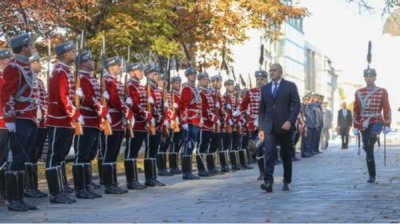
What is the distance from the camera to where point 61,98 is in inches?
509

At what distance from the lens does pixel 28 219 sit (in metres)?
→ 11.1

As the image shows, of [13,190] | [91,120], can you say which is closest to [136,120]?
[91,120]

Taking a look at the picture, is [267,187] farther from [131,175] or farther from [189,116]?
[189,116]

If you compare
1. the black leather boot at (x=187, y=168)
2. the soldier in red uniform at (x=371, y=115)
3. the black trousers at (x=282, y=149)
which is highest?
the soldier in red uniform at (x=371, y=115)

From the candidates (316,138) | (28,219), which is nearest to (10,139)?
(28,219)

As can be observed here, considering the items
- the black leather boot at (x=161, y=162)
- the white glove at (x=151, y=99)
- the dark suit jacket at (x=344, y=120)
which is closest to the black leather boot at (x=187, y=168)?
the black leather boot at (x=161, y=162)

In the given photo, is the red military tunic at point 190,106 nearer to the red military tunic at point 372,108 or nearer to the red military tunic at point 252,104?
the red military tunic at point 252,104

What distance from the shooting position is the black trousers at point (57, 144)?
42.5 ft

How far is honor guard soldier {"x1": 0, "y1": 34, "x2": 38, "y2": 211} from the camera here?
11.9 metres

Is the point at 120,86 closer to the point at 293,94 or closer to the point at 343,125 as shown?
the point at 293,94

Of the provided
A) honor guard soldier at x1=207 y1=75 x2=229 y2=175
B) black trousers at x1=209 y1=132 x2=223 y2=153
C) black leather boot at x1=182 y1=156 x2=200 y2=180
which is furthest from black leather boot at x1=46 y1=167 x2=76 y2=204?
black trousers at x1=209 y1=132 x2=223 y2=153

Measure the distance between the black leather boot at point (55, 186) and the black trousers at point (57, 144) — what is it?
9 centimetres

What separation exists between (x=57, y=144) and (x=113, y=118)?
189cm

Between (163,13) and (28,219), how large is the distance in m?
14.9
